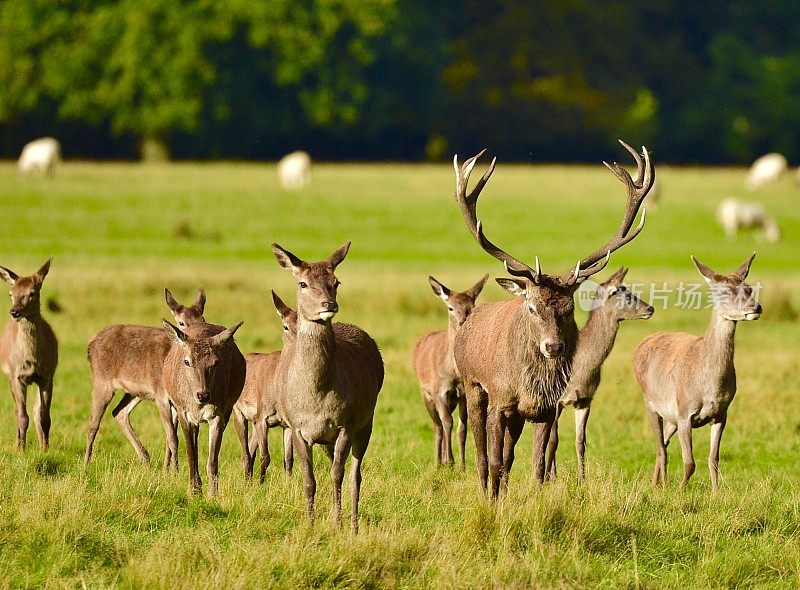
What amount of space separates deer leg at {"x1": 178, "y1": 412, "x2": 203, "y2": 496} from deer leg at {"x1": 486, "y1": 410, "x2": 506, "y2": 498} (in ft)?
5.83

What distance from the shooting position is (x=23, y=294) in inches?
416

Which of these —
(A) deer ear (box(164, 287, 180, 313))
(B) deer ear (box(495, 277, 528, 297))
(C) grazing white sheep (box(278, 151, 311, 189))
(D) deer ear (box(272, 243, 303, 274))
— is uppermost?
(C) grazing white sheep (box(278, 151, 311, 189))

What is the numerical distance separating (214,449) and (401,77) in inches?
1458

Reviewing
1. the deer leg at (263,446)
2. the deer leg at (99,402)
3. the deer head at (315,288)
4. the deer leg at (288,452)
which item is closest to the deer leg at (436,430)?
the deer leg at (288,452)

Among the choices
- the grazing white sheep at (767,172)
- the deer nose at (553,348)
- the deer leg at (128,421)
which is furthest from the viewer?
the grazing white sheep at (767,172)

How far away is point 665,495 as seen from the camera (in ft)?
28.7

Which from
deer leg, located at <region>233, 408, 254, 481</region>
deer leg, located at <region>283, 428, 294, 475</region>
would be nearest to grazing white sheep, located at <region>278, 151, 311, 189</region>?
deer leg, located at <region>233, 408, 254, 481</region>

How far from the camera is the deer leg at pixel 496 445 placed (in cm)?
840

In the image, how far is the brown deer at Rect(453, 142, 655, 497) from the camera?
26.7 ft

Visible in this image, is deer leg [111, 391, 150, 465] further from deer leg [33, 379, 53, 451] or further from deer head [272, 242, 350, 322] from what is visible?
deer head [272, 242, 350, 322]

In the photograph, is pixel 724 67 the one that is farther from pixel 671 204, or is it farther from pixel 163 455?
pixel 163 455

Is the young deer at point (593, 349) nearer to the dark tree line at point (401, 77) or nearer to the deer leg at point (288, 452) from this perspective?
the deer leg at point (288, 452)

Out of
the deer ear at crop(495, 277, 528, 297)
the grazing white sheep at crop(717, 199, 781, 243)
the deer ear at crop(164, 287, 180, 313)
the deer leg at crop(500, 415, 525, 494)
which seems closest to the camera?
the deer ear at crop(495, 277, 528, 297)

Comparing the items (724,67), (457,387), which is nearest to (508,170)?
(724,67)
